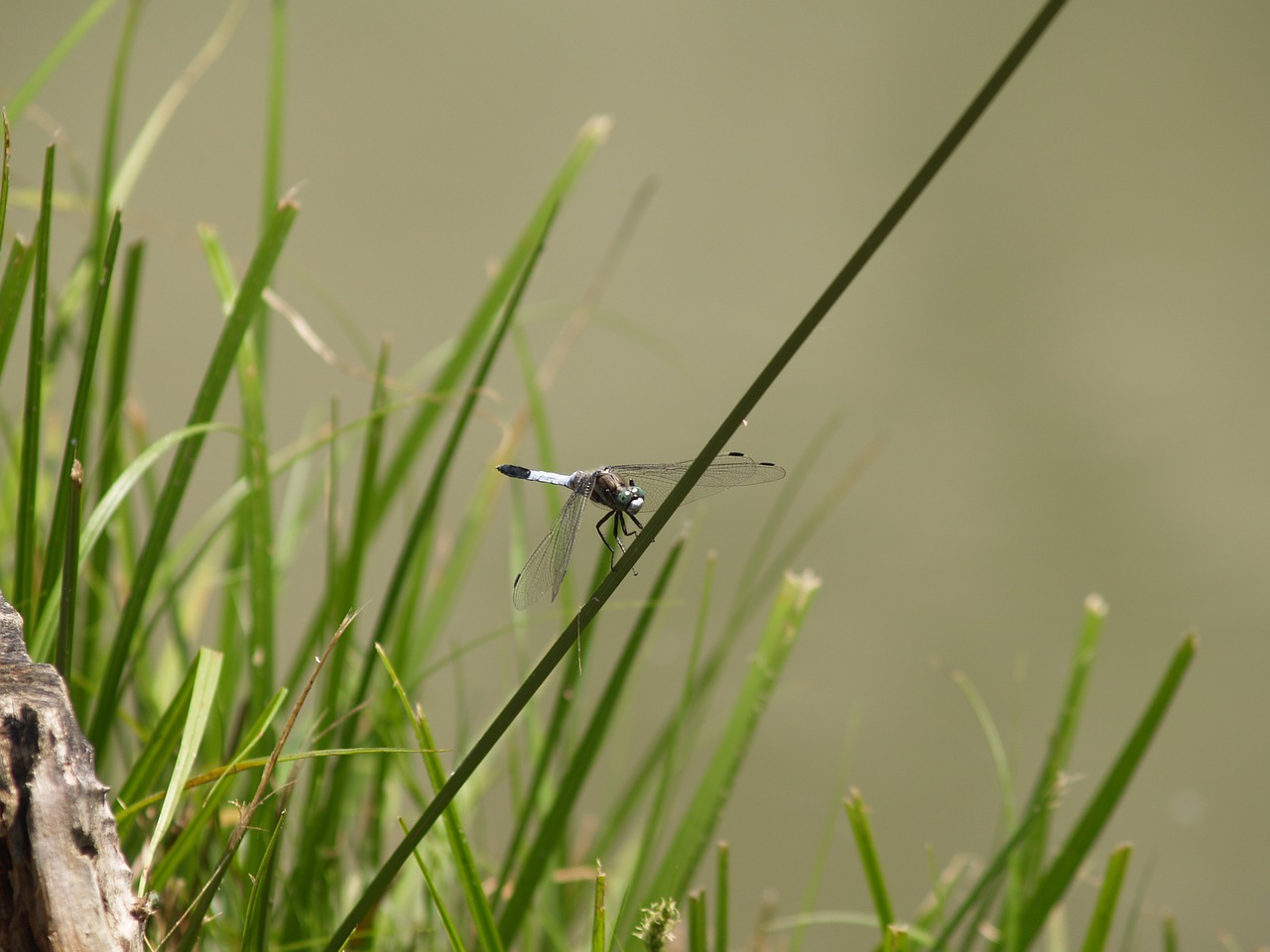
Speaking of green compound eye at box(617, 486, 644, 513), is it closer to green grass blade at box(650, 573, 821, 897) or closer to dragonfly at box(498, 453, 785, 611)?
dragonfly at box(498, 453, 785, 611)

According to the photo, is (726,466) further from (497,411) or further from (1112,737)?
(1112,737)

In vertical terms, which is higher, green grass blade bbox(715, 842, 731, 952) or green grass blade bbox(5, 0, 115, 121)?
green grass blade bbox(5, 0, 115, 121)

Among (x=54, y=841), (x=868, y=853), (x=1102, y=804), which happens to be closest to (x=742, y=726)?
→ (x=868, y=853)

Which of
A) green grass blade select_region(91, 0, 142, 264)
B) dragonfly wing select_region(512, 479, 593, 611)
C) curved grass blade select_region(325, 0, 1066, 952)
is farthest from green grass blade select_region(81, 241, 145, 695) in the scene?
curved grass blade select_region(325, 0, 1066, 952)

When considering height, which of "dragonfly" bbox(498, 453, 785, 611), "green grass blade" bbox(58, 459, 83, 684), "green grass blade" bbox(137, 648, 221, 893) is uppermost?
"dragonfly" bbox(498, 453, 785, 611)

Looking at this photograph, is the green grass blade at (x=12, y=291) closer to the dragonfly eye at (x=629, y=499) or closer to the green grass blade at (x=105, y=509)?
the green grass blade at (x=105, y=509)
